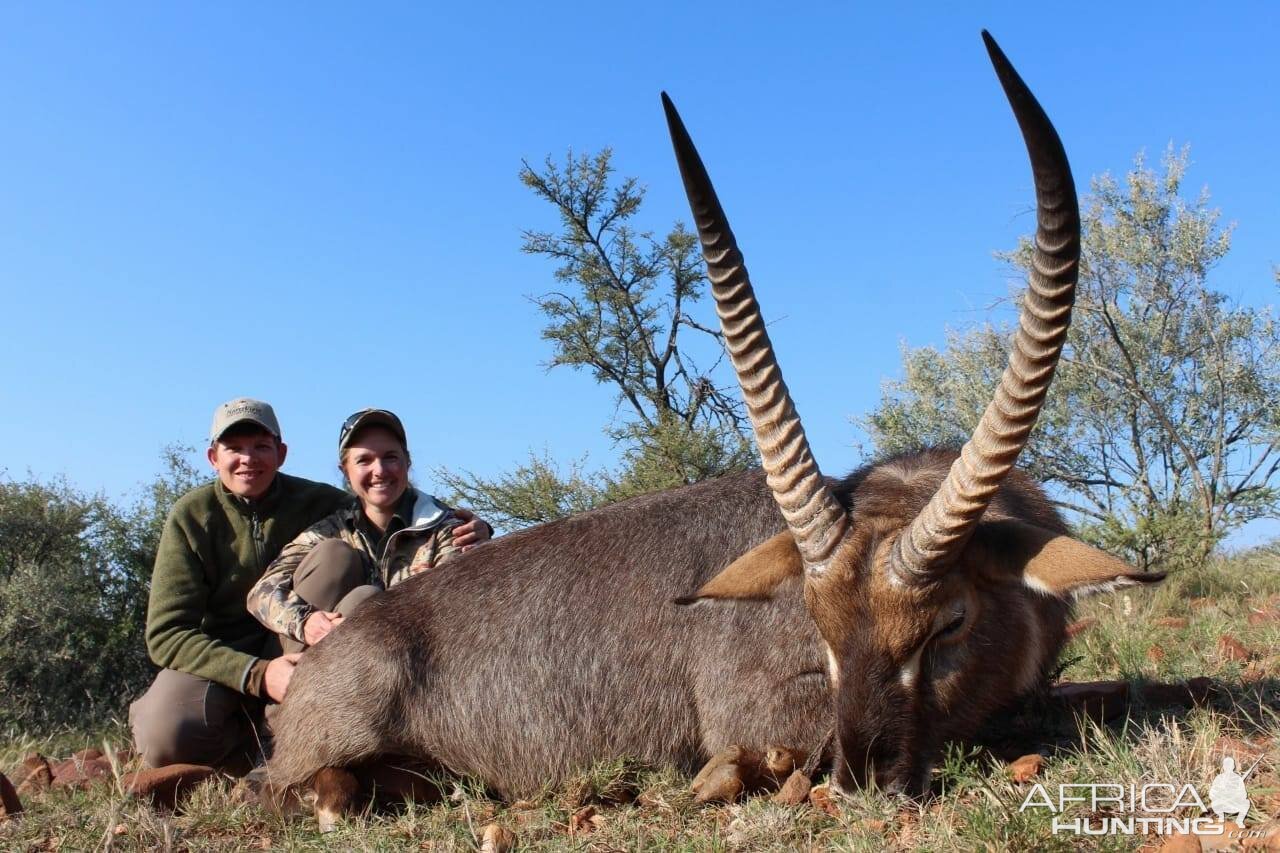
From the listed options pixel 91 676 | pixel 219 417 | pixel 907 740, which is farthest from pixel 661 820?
pixel 91 676

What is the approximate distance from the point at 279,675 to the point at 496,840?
2.12 meters

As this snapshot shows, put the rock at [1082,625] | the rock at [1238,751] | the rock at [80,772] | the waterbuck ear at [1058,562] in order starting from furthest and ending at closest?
the rock at [1082,625], the rock at [80,772], the waterbuck ear at [1058,562], the rock at [1238,751]

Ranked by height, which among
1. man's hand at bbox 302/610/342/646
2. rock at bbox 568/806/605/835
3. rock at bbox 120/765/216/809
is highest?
man's hand at bbox 302/610/342/646

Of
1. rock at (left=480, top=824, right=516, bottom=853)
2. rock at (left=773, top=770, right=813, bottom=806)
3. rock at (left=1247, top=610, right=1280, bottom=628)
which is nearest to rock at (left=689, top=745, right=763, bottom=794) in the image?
rock at (left=773, top=770, right=813, bottom=806)

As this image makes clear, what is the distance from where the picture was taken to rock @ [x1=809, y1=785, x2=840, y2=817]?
357 centimetres

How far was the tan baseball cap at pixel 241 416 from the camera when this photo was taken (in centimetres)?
605

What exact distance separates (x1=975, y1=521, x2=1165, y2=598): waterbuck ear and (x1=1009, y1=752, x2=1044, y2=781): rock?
579mm

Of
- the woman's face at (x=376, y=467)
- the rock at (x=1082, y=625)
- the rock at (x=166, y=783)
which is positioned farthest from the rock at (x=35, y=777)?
the rock at (x=1082, y=625)

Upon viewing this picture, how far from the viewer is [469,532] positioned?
6047mm

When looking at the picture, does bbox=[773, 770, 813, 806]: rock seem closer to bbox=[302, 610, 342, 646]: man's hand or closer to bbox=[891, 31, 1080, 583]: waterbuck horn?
bbox=[891, 31, 1080, 583]: waterbuck horn

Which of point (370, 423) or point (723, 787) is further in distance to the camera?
point (370, 423)

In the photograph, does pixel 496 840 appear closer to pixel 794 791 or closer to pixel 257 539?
pixel 794 791

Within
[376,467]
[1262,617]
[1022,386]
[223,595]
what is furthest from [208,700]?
[1262,617]

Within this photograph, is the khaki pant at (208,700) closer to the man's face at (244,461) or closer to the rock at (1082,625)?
the man's face at (244,461)
